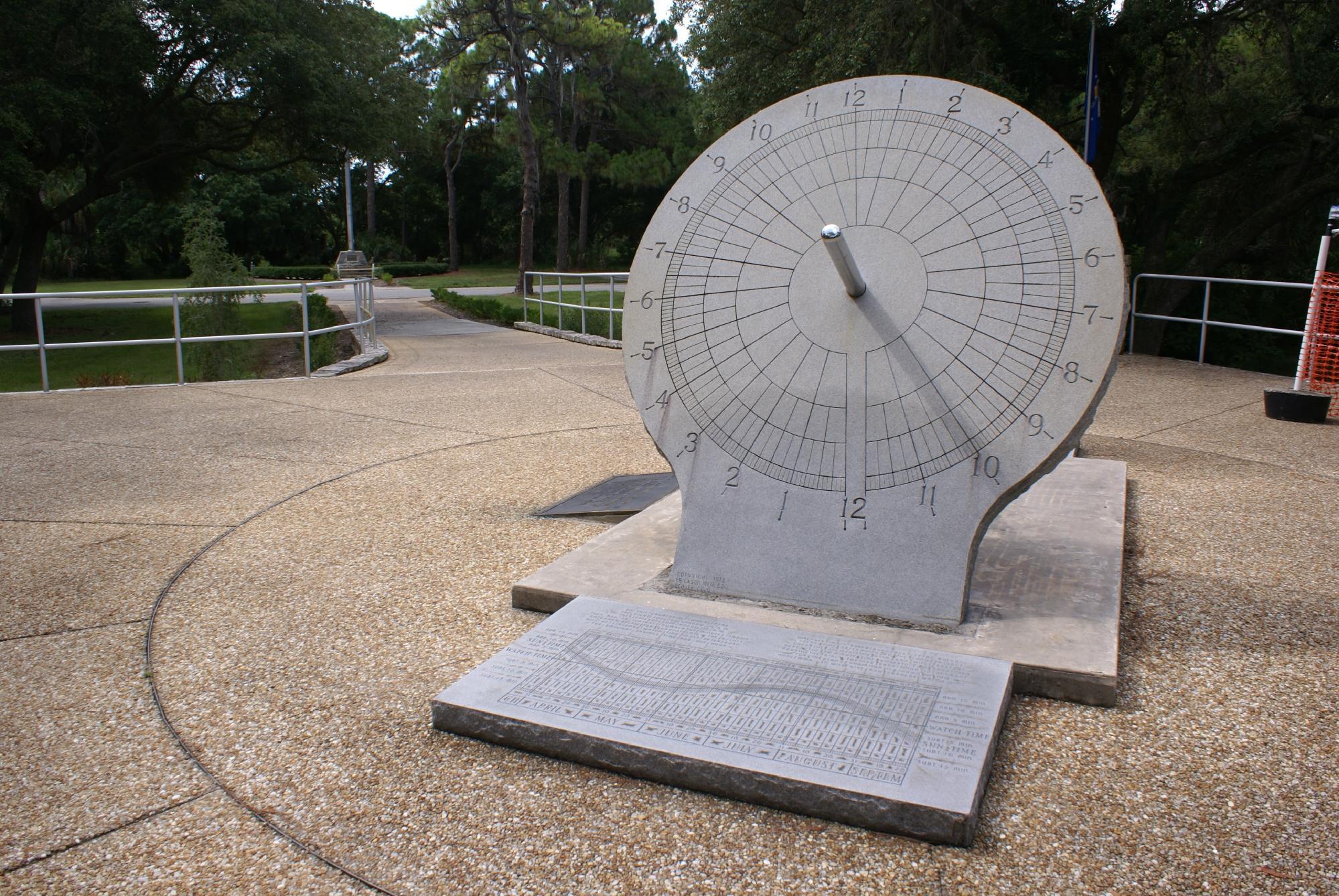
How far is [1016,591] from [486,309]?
15.2m

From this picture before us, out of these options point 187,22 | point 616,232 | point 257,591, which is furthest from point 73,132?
point 616,232

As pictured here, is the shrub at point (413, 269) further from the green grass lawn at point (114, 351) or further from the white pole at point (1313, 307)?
the white pole at point (1313, 307)

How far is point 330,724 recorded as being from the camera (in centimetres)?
267

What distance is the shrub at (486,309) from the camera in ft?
54.3

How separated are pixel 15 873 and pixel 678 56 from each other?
34.7 meters

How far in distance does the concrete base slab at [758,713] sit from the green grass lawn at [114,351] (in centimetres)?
1032

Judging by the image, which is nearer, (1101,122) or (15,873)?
(15,873)

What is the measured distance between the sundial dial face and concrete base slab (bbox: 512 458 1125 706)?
0.14 meters

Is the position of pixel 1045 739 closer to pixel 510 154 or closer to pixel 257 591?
pixel 257 591

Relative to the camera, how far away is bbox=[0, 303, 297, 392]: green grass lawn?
13.9 meters

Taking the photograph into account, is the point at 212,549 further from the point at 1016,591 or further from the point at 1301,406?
the point at 1301,406

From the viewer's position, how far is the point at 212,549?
418 centimetres

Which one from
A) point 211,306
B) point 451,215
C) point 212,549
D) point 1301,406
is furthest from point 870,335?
point 451,215

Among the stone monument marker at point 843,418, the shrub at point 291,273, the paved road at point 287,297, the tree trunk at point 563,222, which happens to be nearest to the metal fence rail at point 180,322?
the stone monument marker at point 843,418
